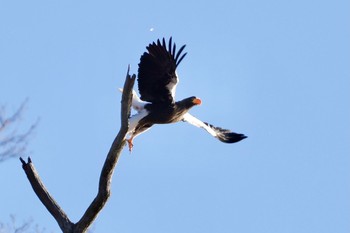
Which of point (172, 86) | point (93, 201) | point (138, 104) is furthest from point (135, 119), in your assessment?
point (93, 201)

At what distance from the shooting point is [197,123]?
8.39m

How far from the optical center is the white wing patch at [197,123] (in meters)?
8.20

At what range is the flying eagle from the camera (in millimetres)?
7414

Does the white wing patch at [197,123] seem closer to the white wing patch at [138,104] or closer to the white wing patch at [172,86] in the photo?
the white wing patch at [172,86]

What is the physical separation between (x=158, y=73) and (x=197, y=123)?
1.05 meters

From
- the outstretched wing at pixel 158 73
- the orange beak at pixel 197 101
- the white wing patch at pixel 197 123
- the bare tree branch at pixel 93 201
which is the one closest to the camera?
the bare tree branch at pixel 93 201

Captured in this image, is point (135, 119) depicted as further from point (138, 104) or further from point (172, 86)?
point (172, 86)

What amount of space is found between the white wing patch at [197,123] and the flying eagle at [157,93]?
178mm

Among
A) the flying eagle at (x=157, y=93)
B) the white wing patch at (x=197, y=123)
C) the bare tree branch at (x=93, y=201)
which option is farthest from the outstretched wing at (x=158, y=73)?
the bare tree branch at (x=93, y=201)

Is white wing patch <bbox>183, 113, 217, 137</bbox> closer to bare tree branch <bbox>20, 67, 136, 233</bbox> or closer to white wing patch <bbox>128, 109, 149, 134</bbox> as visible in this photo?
white wing patch <bbox>128, 109, 149, 134</bbox>

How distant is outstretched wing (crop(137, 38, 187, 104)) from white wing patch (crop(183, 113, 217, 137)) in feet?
1.57

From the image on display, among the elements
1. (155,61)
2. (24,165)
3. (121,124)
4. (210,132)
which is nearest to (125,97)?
(121,124)

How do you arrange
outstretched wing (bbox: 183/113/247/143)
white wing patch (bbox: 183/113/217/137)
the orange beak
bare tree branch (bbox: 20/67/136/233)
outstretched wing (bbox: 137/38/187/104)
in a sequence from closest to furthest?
bare tree branch (bbox: 20/67/136/233) < outstretched wing (bbox: 137/38/187/104) < the orange beak < white wing patch (bbox: 183/113/217/137) < outstretched wing (bbox: 183/113/247/143)

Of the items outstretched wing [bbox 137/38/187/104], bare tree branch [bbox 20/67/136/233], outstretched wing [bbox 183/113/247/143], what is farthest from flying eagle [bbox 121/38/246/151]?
bare tree branch [bbox 20/67/136/233]
